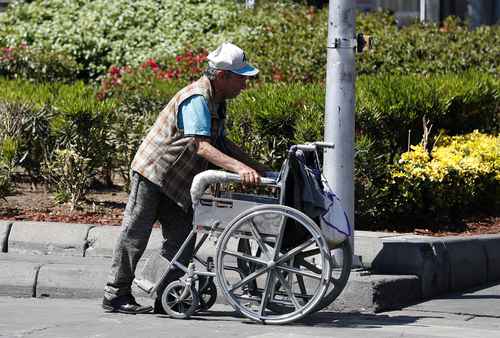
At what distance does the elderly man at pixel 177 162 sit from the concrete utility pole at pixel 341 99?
730 mm

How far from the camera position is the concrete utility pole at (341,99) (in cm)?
811

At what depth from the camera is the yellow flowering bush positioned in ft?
32.2

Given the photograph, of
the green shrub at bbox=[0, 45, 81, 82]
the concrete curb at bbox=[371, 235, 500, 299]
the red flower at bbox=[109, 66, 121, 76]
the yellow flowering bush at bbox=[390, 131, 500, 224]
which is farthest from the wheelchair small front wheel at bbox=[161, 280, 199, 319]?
the green shrub at bbox=[0, 45, 81, 82]

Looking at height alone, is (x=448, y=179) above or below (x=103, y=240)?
above

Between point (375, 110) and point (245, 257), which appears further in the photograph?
point (375, 110)

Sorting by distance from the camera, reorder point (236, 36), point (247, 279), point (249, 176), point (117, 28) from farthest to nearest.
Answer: point (117, 28), point (236, 36), point (247, 279), point (249, 176)

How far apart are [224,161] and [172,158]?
0.43 metres

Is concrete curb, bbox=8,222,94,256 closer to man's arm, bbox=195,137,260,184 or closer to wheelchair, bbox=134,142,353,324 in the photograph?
wheelchair, bbox=134,142,353,324

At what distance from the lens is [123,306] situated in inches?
305

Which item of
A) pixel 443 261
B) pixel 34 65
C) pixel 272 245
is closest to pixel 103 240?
pixel 272 245

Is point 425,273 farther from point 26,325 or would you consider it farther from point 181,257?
point 26,325

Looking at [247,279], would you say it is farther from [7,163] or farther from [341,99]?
[7,163]

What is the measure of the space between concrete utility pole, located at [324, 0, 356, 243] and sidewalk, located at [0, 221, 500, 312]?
51 centimetres

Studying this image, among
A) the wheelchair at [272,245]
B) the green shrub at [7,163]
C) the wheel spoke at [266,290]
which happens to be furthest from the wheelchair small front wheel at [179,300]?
the green shrub at [7,163]
